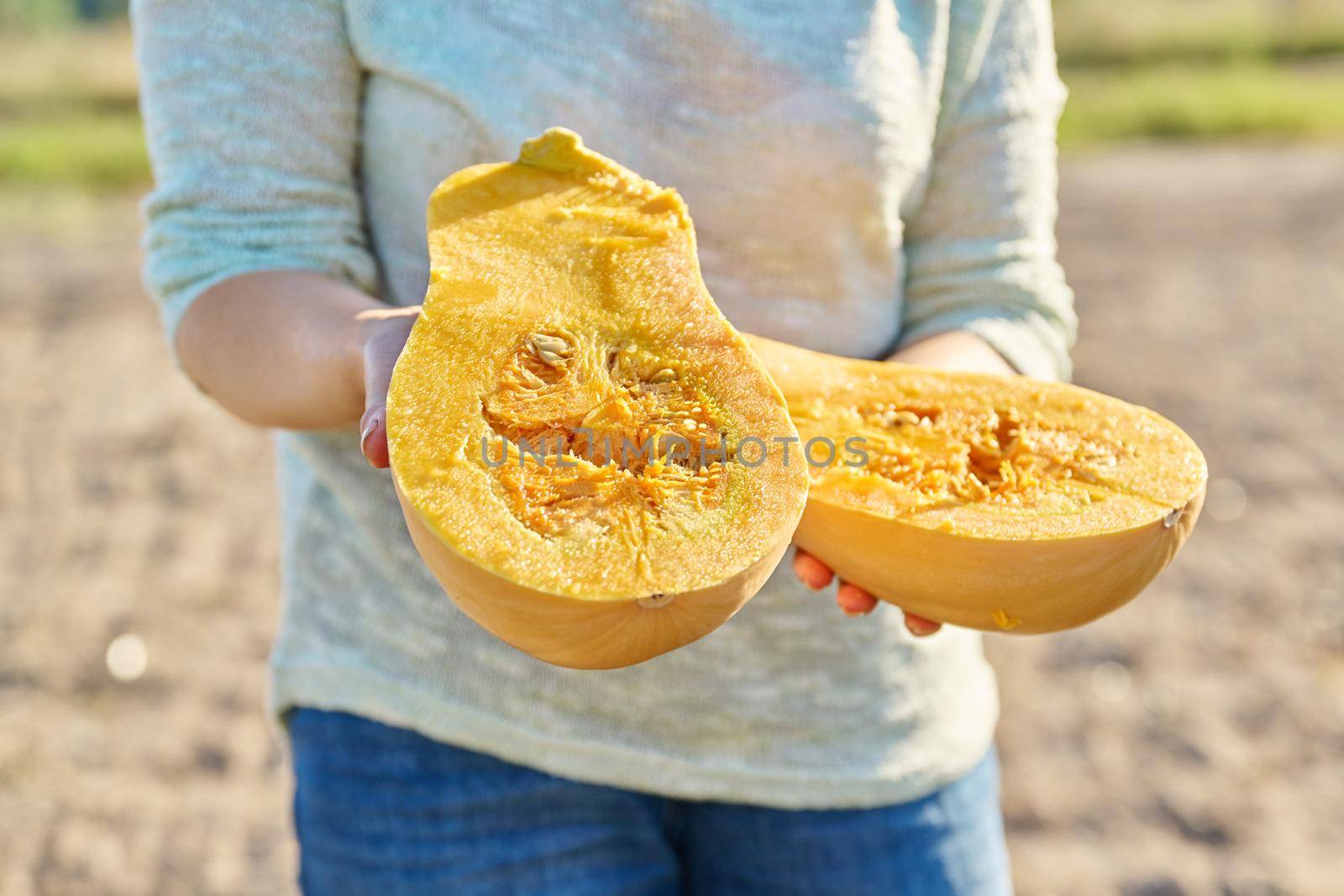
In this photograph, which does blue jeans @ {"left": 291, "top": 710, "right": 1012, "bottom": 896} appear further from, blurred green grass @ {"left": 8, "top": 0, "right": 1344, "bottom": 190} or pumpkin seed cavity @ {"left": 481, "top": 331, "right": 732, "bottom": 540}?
blurred green grass @ {"left": 8, "top": 0, "right": 1344, "bottom": 190}

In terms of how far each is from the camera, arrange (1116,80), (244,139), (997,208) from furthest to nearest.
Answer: (1116,80) < (997,208) < (244,139)

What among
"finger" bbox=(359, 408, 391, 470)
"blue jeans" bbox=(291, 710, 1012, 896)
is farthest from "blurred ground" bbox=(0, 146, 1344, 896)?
"finger" bbox=(359, 408, 391, 470)

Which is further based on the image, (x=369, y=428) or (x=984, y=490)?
(x=984, y=490)

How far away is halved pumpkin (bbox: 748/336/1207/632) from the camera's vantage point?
42.8 inches

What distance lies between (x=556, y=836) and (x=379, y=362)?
0.51 m

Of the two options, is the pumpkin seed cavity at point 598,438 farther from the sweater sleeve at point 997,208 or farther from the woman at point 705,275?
the sweater sleeve at point 997,208

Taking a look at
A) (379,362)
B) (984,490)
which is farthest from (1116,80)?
(379,362)

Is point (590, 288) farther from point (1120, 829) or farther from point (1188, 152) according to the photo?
point (1188, 152)

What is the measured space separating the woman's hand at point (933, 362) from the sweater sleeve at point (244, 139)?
51 cm

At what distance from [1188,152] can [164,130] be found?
736 centimetres

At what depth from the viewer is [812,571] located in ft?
3.67

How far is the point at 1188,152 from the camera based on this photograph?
7.36 m

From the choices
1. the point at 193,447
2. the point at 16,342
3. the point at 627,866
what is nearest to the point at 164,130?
the point at 627,866

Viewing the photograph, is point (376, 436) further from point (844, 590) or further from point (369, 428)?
point (844, 590)
